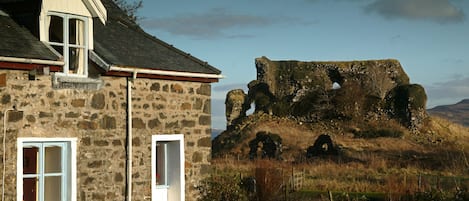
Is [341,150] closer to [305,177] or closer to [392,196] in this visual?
[305,177]

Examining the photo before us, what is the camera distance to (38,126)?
12.9 meters

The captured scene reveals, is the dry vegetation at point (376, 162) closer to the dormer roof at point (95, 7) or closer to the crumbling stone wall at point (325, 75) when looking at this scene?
the crumbling stone wall at point (325, 75)

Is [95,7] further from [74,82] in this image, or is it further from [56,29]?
[74,82]

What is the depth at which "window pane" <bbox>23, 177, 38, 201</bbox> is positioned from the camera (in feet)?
43.2

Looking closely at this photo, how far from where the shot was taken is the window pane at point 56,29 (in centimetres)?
1381

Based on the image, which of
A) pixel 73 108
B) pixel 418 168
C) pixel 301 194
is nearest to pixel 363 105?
pixel 418 168

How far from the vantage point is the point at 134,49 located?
15.6 m

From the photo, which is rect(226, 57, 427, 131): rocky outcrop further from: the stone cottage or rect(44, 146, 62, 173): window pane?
rect(44, 146, 62, 173): window pane

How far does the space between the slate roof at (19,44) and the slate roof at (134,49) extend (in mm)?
1384

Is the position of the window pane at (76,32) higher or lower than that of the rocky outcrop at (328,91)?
lower

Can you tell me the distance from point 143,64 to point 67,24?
1.89 m

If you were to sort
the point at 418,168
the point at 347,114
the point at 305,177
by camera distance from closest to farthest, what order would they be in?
the point at 305,177, the point at 418,168, the point at 347,114

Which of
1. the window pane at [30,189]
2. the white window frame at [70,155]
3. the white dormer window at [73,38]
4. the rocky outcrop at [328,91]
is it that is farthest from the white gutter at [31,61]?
the rocky outcrop at [328,91]

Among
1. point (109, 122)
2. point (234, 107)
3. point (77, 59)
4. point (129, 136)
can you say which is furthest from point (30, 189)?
point (234, 107)
